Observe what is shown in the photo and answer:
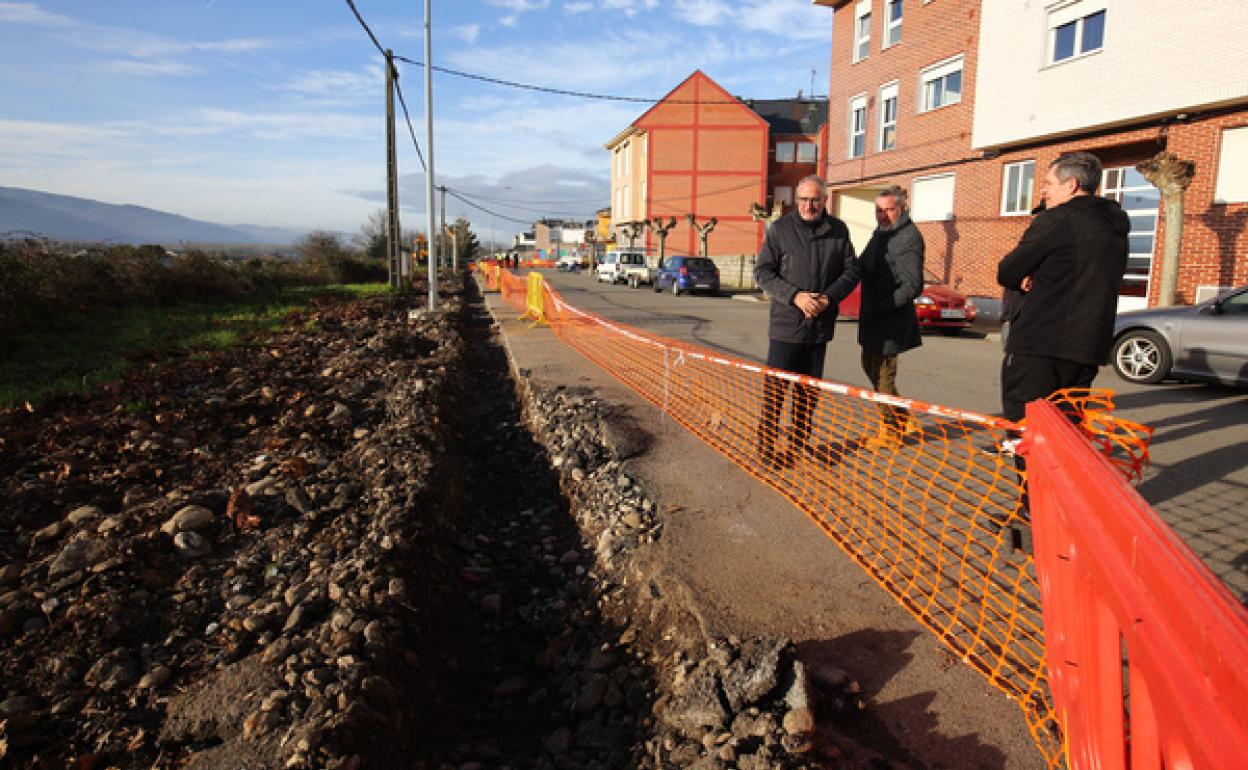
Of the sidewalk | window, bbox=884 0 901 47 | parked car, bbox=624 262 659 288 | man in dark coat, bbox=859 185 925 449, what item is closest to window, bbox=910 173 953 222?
window, bbox=884 0 901 47

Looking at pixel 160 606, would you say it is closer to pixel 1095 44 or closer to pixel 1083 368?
pixel 1083 368

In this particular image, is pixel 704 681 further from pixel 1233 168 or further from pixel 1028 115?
pixel 1028 115

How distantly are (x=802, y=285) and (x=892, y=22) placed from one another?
22317mm

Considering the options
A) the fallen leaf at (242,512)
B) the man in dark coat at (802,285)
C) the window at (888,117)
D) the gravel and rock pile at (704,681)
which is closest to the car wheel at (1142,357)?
the man in dark coat at (802,285)

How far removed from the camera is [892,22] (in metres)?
23.2

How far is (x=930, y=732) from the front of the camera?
97.3 inches

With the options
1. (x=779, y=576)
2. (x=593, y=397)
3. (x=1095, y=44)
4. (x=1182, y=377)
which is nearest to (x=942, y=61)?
(x=1095, y=44)

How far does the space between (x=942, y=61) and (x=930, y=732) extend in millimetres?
22216

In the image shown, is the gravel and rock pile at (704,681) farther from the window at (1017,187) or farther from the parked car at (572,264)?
the parked car at (572,264)

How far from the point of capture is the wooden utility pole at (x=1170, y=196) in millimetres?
11992

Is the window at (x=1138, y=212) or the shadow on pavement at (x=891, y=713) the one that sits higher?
the window at (x=1138, y=212)

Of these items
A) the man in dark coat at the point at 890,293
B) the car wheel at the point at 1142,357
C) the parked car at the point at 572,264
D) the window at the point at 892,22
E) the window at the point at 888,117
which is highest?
the window at the point at 892,22

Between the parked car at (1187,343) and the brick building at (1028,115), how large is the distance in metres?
6.58

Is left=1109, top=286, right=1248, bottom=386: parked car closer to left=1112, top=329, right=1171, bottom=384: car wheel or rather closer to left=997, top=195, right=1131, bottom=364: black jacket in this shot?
left=1112, top=329, right=1171, bottom=384: car wheel
